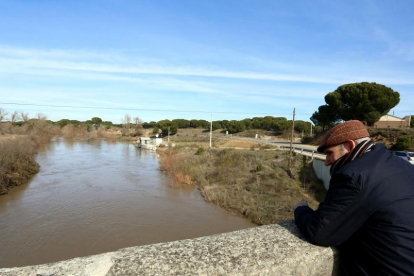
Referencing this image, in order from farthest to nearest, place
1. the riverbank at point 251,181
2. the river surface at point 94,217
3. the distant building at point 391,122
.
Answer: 1. the distant building at point 391,122
2. the riverbank at point 251,181
3. the river surface at point 94,217

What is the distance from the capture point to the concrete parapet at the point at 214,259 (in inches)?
49.7

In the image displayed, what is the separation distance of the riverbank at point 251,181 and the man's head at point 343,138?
11601 mm

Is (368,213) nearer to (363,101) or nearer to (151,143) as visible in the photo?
(363,101)

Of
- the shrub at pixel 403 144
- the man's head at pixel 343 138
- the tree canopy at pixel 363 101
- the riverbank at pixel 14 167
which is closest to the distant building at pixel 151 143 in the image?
the riverbank at pixel 14 167

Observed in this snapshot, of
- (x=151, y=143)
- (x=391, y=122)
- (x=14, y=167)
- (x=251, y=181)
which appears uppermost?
(x=391, y=122)

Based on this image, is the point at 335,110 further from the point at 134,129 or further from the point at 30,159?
the point at 134,129

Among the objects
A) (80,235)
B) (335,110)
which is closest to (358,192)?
(80,235)

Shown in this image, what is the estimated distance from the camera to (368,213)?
1.28 m

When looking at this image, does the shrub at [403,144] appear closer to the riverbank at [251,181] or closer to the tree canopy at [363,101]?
the riverbank at [251,181]

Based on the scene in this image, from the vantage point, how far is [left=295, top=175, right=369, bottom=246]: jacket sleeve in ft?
4.28

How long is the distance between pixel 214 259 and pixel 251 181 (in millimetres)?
17282

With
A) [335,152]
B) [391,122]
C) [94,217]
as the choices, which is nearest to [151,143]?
[94,217]

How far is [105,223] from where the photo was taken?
12.1 meters

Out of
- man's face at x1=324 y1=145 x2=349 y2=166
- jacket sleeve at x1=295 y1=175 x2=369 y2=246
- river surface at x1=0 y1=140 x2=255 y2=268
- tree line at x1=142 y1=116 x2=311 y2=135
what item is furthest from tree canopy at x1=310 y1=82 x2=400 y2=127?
jacket sleeve at x1=295 y1=175 x2=369 y2=246
